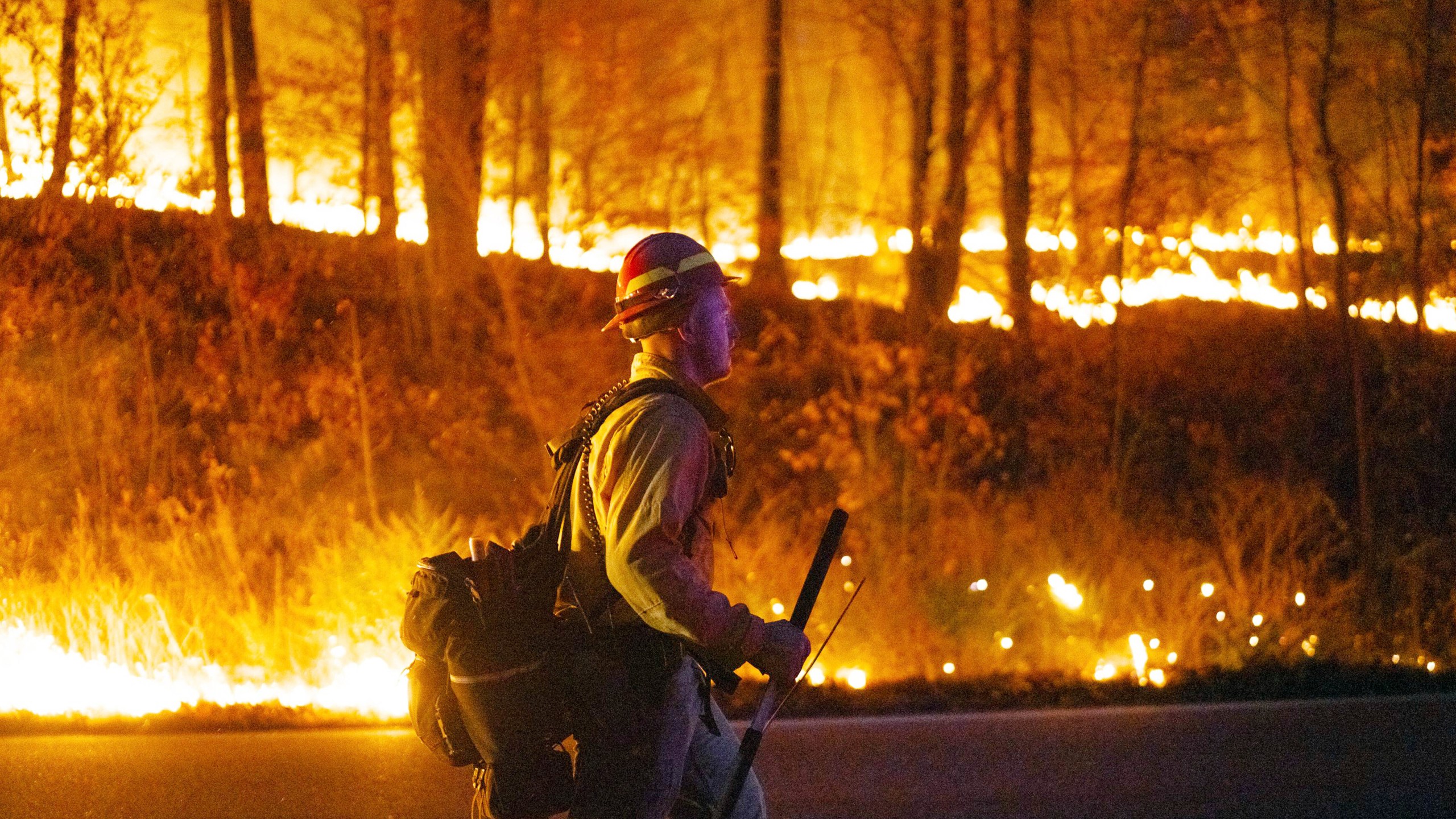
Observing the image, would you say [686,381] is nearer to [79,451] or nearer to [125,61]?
[125,61]

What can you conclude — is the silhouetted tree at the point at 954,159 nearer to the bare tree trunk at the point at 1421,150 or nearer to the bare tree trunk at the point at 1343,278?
the bare tree trunk at the point at 1343,278

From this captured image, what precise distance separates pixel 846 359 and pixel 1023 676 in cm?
297

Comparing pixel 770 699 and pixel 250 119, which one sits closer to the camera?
pixel 770 699

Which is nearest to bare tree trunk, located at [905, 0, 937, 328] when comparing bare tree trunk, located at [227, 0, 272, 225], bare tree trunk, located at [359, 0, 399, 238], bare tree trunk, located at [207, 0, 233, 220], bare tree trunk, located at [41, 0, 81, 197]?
bare tree trunk, located at [359, 0, 399, 238]

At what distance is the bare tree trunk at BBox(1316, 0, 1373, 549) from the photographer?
986 centimetres

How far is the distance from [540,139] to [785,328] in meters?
2.73

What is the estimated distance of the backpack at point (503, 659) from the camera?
3.04 m

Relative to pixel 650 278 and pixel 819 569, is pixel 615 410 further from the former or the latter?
pixel 819 569

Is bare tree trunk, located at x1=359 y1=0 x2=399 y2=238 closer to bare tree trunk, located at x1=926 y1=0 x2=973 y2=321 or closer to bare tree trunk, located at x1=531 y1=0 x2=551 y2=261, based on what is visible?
bare tree trunk, located at x1=531 y1=0 x2=551 y2=261

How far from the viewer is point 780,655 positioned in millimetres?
3037

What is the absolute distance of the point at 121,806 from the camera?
18.1 ft

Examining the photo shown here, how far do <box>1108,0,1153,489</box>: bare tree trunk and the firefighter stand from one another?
7.35 m

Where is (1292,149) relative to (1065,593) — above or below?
above

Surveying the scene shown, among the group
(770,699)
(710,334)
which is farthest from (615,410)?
(770,699)
